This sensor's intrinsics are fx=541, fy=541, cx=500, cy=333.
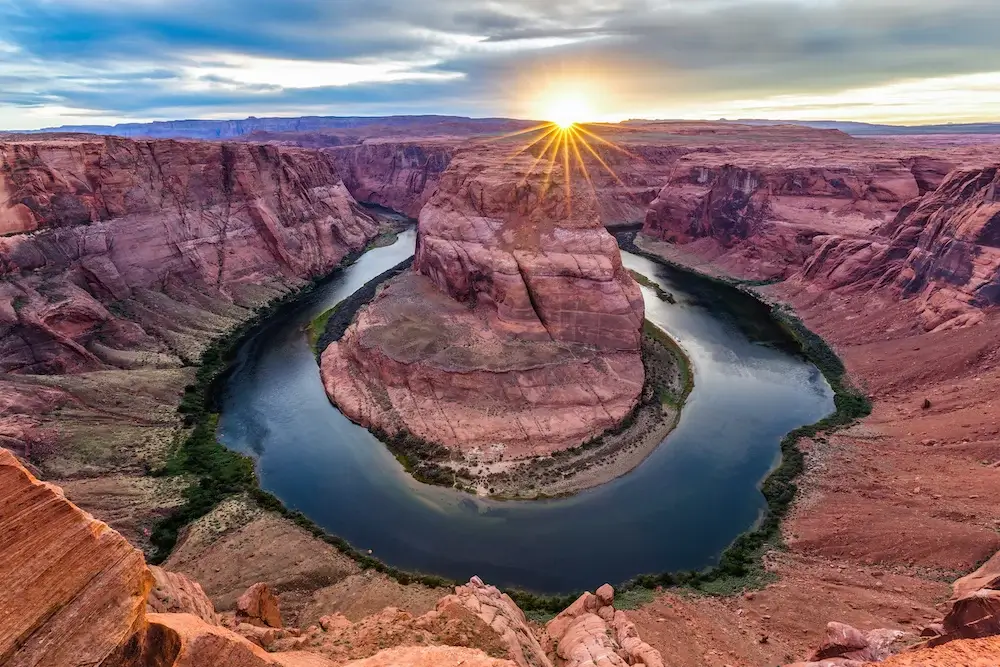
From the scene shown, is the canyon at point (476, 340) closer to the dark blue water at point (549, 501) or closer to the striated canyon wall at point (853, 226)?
the striated canyon wall at point (853, 226)

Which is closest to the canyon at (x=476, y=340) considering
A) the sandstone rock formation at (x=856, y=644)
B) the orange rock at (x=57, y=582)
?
the orange rock at (x=57, y=582)

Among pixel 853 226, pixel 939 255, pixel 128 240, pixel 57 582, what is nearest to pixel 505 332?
pixel 57 582

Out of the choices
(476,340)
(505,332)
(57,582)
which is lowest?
(476,340)

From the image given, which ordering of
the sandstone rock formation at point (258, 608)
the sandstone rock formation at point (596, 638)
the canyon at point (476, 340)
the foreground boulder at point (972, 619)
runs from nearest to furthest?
1. the foreground boulder at point (972, 619)
2. the sandstone rock formation at point (596, 638)
3. the sandstone rock formation at point (258, 608)
4. the canyon at point (476, 340)

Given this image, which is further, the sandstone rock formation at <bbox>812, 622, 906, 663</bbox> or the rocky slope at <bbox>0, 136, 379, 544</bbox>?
the rocky slope at <bbox>0, 136, 379, 544</bbox>

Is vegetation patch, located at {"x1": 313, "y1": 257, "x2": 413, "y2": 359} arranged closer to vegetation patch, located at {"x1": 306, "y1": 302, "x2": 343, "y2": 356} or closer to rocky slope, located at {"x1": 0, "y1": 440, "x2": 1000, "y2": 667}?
vegetation patch, located at {"x1": 306, "y1": 302, "x2": 343, "y2": 356}

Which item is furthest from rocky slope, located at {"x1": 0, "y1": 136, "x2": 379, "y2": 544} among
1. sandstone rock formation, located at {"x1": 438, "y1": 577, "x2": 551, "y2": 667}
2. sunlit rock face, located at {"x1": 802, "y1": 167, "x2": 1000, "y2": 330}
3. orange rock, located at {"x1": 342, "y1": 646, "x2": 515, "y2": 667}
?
sunlit rock face, located at {"x1": 802, "y1": 167, "x2": 1000, "y2": 330}

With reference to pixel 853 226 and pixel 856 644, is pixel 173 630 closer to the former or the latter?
pixel 856 644
